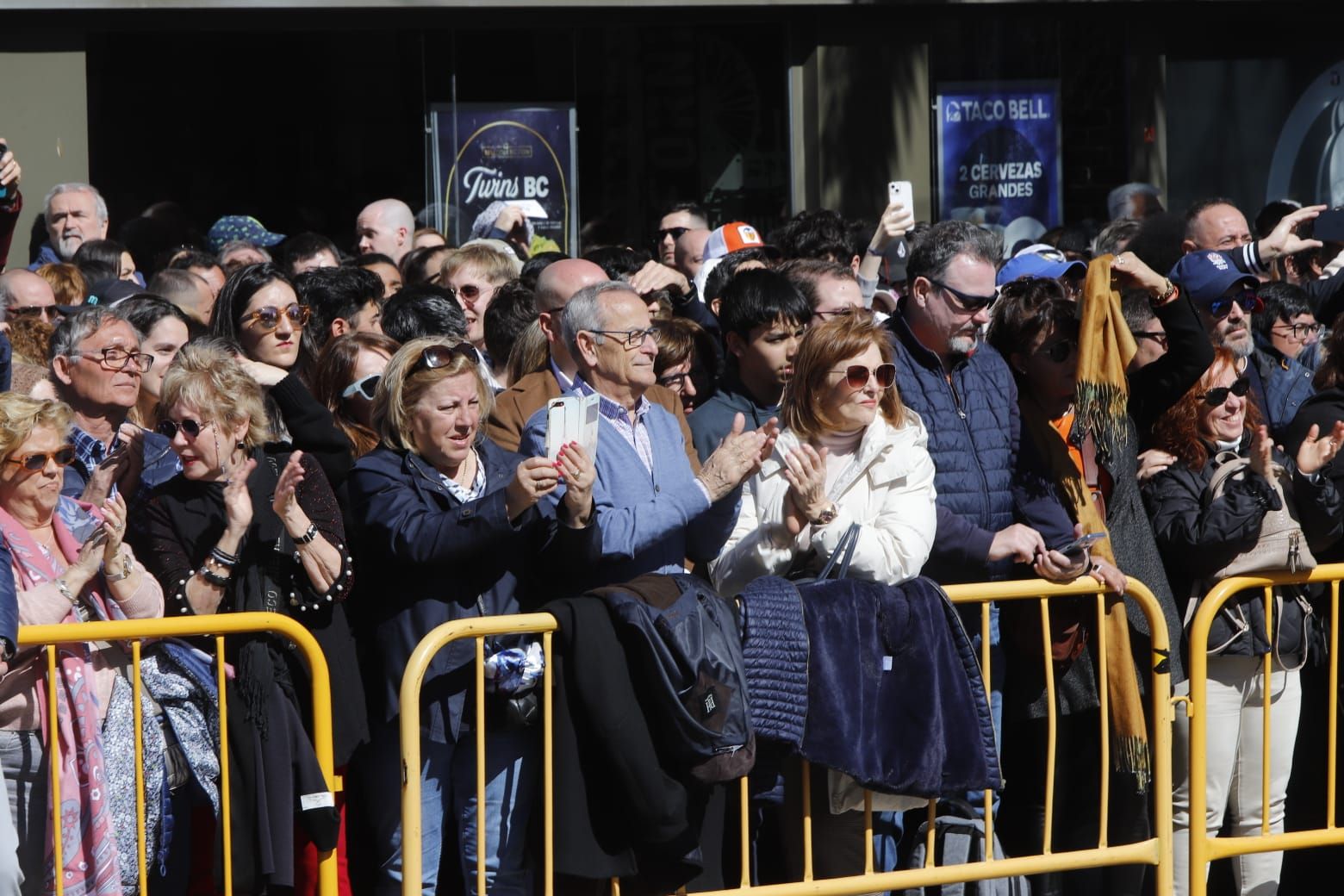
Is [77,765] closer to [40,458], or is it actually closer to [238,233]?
[40,458]

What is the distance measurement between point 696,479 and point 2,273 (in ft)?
12.2

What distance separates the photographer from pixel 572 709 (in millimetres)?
4820

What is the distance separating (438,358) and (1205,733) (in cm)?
275

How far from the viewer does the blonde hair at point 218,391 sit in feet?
16.7

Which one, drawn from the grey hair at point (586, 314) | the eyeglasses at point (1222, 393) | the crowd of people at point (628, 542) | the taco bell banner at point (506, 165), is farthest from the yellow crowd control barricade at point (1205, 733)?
the taco bell banner at point (506, 165)

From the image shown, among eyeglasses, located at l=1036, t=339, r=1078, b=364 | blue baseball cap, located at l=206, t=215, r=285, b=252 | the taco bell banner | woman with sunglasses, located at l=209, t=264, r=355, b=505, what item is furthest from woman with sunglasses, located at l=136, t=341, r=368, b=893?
the taco bell banner

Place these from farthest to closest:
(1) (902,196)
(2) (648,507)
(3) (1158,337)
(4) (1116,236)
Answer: (4) (1116,236) → (1) (902,196) → (3) (1158,337) → (2) (648,507)

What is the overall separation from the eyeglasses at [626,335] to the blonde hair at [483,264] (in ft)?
8.73

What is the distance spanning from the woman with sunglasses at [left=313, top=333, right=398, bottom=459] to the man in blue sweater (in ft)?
2.36

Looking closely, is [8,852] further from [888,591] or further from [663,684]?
[888,591]

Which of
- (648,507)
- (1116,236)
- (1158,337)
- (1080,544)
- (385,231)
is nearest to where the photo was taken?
(648,507)

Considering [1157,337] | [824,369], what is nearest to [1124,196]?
[1157,337]

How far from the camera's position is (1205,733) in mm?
5621

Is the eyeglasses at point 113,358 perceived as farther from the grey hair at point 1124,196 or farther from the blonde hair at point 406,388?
the grey hair at point 1124,196
